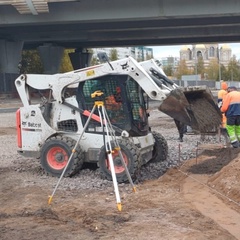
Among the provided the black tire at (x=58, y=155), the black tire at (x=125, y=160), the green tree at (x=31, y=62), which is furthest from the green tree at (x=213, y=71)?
the black tire at (x=125, y=160)

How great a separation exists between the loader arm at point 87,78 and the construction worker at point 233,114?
3224 mm

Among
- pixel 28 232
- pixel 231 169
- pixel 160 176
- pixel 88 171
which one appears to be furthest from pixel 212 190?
pixel 28 232

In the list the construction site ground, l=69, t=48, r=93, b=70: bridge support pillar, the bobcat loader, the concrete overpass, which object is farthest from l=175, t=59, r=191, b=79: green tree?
the construction site ground

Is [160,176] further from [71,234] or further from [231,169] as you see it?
[71,234]

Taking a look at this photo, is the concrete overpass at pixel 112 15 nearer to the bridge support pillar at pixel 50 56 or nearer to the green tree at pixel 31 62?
the bridge support pillar at pixel 50 56

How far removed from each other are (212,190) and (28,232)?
353 centimetres

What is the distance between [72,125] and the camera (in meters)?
9.77

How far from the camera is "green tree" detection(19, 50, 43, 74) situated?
63500 millimetres

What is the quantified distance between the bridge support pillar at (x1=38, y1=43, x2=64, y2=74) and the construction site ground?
1566 inches

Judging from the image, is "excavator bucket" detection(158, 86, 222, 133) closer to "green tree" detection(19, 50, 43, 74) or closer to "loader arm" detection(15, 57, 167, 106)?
"loader arm" detection(15, 57, 167, 106)

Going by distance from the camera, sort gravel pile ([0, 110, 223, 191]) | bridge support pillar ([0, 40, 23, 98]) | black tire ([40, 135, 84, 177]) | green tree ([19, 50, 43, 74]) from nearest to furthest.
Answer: gravel pile ([0, 110, 223, 191])
black tire ([40, 135, 84, 177])
bridge support pillar ([0, 40, 23, 98])
green tree ([19, 50, 43, 74])

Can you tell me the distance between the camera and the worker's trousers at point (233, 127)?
38.2 feet

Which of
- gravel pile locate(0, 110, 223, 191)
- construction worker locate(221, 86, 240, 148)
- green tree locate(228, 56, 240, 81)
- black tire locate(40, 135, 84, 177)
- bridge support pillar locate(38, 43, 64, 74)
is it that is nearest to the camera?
gravel pile locate(0, 110, 223, 191)

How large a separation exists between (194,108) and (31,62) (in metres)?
56.8
